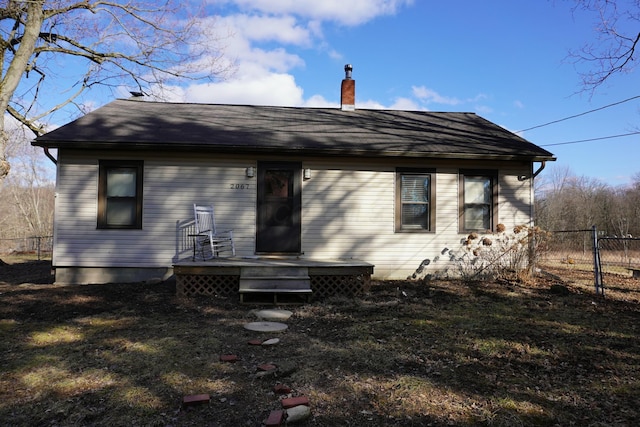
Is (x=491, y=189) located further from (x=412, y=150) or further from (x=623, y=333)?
(x=623, y=333)

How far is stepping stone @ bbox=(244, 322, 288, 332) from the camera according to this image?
4.70 meters

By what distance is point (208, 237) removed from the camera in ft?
25.2

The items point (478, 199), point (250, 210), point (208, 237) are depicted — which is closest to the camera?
point (208, 237)

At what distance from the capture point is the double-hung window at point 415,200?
8.24 m

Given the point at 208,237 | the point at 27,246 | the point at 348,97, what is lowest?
the point at 27,246

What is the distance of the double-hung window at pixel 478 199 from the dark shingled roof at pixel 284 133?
0.57 meters

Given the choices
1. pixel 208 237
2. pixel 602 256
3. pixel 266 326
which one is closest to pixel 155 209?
pixel 208 237

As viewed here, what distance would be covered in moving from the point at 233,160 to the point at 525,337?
590 centimetres

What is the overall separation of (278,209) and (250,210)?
563 mm

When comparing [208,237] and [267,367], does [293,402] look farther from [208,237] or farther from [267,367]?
[208,237]

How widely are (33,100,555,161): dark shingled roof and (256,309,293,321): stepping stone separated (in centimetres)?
341

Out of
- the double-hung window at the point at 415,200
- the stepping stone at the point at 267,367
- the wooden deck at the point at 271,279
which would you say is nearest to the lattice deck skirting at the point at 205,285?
the wooden deck at the point at 271,279

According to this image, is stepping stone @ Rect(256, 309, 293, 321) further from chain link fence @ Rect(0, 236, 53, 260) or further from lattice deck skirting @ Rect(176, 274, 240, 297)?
chain link fence @ Rect(0, 236, 53, 260)

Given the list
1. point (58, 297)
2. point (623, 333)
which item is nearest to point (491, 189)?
point (623, 333)
